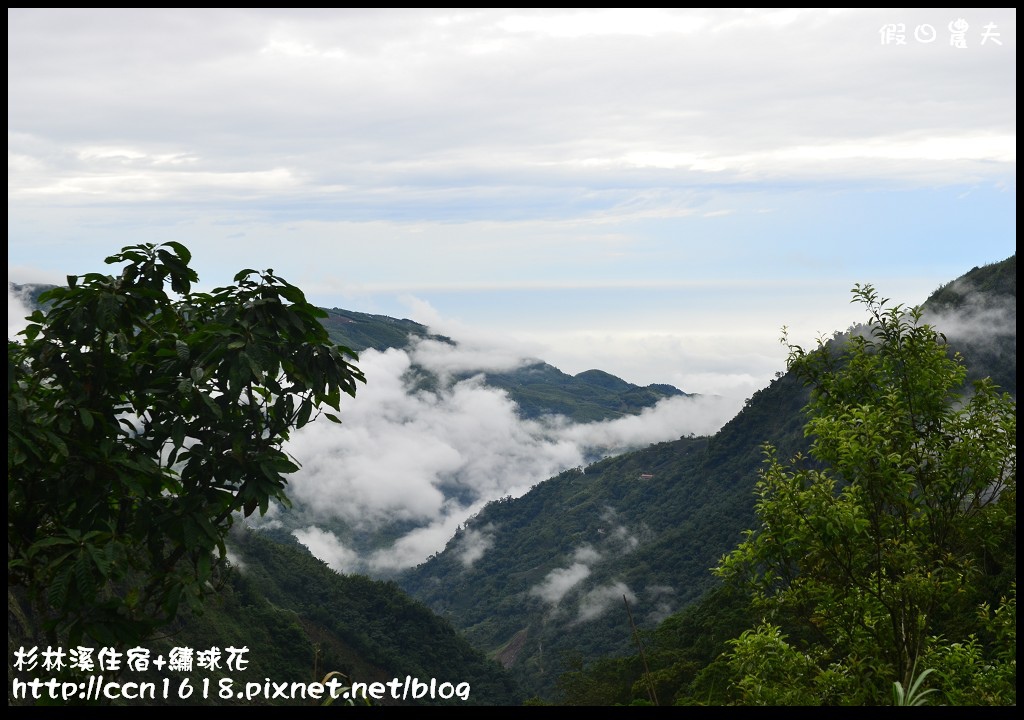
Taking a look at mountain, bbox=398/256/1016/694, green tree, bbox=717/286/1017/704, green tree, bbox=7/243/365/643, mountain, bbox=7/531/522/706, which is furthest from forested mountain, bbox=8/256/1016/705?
green tree, bbox=717/286/1017/704

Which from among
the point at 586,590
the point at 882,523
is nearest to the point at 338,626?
the point at 586,590

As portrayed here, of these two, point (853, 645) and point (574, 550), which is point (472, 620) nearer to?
point (574, 550)

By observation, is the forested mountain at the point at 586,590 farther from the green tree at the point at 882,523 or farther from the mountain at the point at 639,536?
the green tree at the point at 882,523

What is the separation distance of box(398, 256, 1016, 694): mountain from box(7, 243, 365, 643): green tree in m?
70.5

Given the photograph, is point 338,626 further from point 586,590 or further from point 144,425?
point 144,425

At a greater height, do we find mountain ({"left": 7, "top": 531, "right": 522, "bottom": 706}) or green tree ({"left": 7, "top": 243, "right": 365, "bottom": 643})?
green tree ({"left": 7, "top": 243, "right": 365, "bottom": 643})

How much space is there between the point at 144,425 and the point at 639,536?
15018 cm

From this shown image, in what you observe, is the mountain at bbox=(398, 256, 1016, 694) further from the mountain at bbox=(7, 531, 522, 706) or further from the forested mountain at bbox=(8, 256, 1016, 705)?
the mountain at bbox=(7, 531, 522, 706)

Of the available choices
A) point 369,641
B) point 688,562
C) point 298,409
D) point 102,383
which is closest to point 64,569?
point 102,383

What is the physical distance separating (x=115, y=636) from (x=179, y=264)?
2736mm

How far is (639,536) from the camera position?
151 meters

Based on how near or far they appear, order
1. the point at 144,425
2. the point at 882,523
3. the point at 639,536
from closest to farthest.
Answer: the point at 144,425
the point at 882,523
the point at 639,536

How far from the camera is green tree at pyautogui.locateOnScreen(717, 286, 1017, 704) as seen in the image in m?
7.80

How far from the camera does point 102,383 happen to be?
5.98 meters
